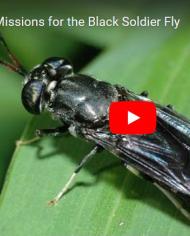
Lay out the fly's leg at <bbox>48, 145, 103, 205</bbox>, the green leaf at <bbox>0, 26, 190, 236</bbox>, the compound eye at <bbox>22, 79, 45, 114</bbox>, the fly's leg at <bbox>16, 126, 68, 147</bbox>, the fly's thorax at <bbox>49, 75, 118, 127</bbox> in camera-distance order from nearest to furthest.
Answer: the green leaf at <bbox>0, 26, 190, 236</bbox>
the fly's leg at <bbox>48, 145, 103, 205</bbox>
the fly's thorax at <bbox>49, 75, 118, 127</bbox>
the compound eye at <bbox>22, 79, 45, 114</bbox>
the fly's leg at <bbox>16, 126, 68, 147</bbox>

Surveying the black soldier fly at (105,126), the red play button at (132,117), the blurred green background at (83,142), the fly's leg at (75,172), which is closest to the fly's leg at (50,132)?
the black soldier fly at (105,126)

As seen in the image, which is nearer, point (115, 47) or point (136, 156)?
point (136, 156)

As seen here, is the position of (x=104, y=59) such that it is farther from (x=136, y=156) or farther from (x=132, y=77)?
(x=136, y=156)

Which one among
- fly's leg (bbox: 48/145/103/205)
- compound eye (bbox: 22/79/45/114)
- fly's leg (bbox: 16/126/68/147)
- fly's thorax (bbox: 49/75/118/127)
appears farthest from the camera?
fly's leg (bbox: 16/126/68/147)

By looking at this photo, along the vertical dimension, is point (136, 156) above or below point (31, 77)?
below

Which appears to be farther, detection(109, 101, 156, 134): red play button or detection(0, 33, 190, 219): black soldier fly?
detection(109, 101, 156, 134): red play button

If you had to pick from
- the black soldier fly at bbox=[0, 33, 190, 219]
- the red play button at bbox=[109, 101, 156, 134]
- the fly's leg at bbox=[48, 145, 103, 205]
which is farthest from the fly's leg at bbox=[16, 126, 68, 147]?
the red play button at bbox=[109, 101, 156, 134]

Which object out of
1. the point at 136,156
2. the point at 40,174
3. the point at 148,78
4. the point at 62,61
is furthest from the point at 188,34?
the point at 40,174

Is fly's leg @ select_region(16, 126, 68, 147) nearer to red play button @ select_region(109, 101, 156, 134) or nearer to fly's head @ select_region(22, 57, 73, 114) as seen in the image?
fly's head @ select_region(22, 57, 73, 114)
